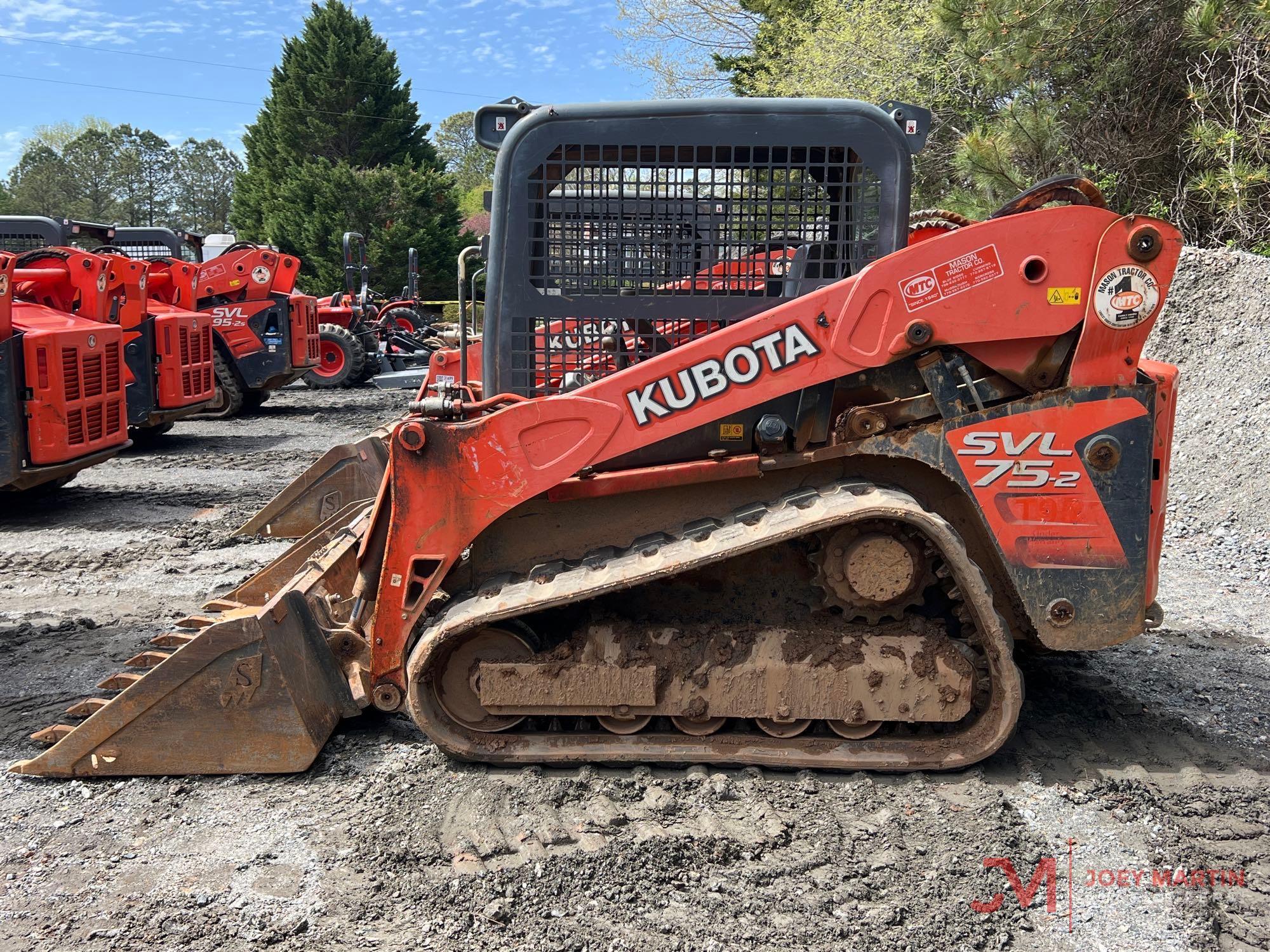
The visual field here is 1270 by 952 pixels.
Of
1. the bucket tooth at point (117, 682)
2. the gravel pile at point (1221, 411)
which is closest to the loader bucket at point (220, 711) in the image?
the bucket tooth at point (117, 682)

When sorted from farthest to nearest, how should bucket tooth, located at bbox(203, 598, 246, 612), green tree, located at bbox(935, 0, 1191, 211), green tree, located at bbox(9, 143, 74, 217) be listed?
1. green tree, located at bbox(9, 143, 74, 217)
2. green tree, located at bbox(935, 0, 1191, 211)
3. bucket tooth, located at bbox(203, 598, 246, 612)

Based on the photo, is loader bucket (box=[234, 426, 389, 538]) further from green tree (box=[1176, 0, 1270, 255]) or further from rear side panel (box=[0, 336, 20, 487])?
green tree (box=[1176, 0, 1270, 255])

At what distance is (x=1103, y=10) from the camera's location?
1044cm

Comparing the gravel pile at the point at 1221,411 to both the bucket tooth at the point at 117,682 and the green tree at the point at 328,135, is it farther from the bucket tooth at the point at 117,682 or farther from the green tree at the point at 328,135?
the green tree at the point at 328,135

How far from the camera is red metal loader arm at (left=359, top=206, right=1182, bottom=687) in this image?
3.55 meters

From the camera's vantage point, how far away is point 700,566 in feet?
11.7

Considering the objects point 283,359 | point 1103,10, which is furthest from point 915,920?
point 283,359

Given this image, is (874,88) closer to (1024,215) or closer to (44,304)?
(44,304)

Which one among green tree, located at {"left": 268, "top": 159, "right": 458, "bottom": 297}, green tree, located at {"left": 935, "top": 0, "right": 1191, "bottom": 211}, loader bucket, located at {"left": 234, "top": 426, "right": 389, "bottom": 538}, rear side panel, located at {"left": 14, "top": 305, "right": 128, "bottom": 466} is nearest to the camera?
loader bucket, located at {"left": 234, "top": 426, "right": 389, "bottom": 538}

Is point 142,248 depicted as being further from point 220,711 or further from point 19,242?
point 220,711

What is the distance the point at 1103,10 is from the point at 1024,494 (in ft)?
29.0

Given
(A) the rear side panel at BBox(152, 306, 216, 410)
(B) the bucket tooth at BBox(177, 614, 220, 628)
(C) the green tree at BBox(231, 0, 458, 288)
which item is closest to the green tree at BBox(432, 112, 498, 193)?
(C) the green tree at BBox(231, 0, 458, 288)

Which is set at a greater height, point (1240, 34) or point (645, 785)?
point (1240, 34)

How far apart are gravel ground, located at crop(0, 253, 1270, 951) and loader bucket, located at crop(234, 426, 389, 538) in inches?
71.3
